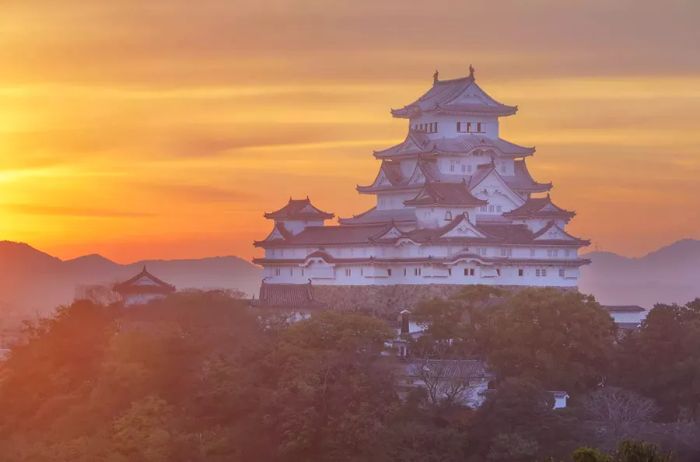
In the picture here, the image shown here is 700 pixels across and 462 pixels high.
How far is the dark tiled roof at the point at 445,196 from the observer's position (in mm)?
58719

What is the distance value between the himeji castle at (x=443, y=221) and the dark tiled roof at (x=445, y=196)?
0.12ft

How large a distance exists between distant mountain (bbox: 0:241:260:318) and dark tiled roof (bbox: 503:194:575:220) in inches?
4370

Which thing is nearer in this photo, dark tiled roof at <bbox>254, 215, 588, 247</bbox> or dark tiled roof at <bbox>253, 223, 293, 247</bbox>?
dark tiled roof at <bbox>254, 215, 588, 247</bbox>

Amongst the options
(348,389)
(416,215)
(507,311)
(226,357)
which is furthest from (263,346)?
(416,215)

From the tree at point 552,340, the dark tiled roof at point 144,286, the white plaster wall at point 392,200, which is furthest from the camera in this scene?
the white plaster wall at point 392,200

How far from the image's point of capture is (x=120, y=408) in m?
50.4

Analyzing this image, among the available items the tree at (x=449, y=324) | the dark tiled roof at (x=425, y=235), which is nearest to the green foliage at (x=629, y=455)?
the tree at (x=449, y=324)

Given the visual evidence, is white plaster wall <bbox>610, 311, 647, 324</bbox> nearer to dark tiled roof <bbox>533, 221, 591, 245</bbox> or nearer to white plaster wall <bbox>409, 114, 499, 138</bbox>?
dark tiled roof <bbox>533, 221, 591, 245</bbox>

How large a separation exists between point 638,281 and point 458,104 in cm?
13081

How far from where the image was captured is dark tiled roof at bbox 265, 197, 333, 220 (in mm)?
63125

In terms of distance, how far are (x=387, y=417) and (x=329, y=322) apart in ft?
15.0

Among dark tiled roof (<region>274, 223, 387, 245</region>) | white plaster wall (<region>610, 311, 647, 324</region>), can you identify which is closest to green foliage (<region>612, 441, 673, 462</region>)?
white plaster wall (<region>610, 311, 647, 324</region>)

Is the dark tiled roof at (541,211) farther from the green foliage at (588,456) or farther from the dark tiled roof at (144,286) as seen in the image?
the green foliage at (588,456)

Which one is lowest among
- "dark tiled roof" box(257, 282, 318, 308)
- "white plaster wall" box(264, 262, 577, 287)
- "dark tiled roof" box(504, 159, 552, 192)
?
"dark tiled roof" box(257, 282, 318, 308)
